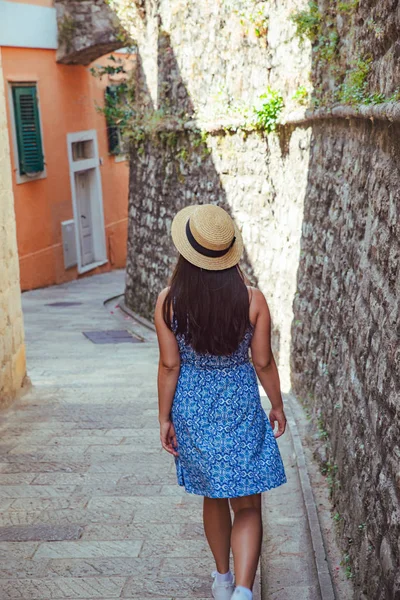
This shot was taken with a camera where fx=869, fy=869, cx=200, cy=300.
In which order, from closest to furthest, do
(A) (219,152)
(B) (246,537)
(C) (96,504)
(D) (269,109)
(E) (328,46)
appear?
(B) (246,537) < (C) (96,504) < (E) (328,46) < (D) (269,109) < (A) (219,152)

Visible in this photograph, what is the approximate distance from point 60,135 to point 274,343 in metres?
9.42

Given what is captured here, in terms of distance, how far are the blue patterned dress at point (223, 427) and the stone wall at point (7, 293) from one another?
141 inches

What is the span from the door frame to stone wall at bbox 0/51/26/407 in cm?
1005

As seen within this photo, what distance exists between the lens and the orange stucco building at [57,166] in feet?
48.1

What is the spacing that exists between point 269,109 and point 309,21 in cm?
166

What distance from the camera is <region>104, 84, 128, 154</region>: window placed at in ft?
45.6

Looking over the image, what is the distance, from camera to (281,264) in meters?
8.12

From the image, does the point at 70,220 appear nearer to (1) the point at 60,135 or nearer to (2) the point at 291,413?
(1) the point at 60,135

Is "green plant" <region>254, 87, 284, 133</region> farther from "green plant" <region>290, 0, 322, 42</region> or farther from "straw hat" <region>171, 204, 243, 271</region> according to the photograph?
"straw hat" <region>171, 204, 243, 271</region>

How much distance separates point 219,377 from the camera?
329 cm

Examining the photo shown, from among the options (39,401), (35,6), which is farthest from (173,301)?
(35,6)

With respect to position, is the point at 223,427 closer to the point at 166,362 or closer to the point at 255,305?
the point at 166,362

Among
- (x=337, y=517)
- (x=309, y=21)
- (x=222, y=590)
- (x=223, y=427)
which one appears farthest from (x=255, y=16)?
(x=222, y=590)

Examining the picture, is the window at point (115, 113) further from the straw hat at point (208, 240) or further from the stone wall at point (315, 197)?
the straw hat at point (208, 240)
